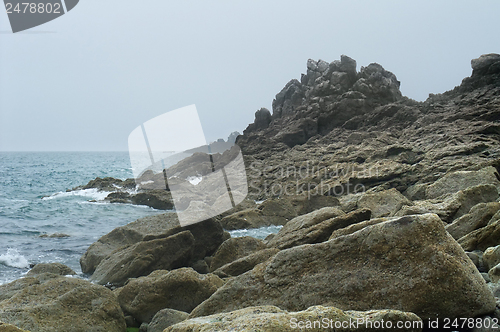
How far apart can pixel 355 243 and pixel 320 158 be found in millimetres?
27785

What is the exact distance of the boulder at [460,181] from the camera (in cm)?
1207

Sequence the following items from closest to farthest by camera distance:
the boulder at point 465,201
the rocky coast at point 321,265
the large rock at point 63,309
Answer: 1. the rocky coast at point 321,265
2. the large rock at point 63,309
3. the boulder at point 465,201

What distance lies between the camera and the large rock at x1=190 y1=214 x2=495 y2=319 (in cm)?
360

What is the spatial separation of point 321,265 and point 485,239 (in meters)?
3.24

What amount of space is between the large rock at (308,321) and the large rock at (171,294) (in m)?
3.36

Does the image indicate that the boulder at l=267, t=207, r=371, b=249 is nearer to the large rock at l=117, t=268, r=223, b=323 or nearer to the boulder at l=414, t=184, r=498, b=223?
the large rock at l=117, t=268, r=223, b=323

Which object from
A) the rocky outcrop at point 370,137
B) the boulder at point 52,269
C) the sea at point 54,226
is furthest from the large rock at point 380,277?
the rocky outcrop at point 370,137

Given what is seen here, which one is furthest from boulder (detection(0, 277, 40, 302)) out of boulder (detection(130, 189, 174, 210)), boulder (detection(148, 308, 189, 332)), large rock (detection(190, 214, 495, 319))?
boulder (detection(130, 189, 174, 210))

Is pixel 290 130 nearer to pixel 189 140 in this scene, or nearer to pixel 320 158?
pixel 320 158

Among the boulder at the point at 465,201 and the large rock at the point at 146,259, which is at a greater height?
the large rock at the point at 146,259

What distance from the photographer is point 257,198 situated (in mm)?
26578

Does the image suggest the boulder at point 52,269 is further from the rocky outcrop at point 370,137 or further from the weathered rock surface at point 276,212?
the rocky outcrop at point 370,137

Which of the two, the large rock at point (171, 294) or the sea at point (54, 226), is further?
the sea at point (54, 226)

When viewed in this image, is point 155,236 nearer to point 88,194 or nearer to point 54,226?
point 54,226
